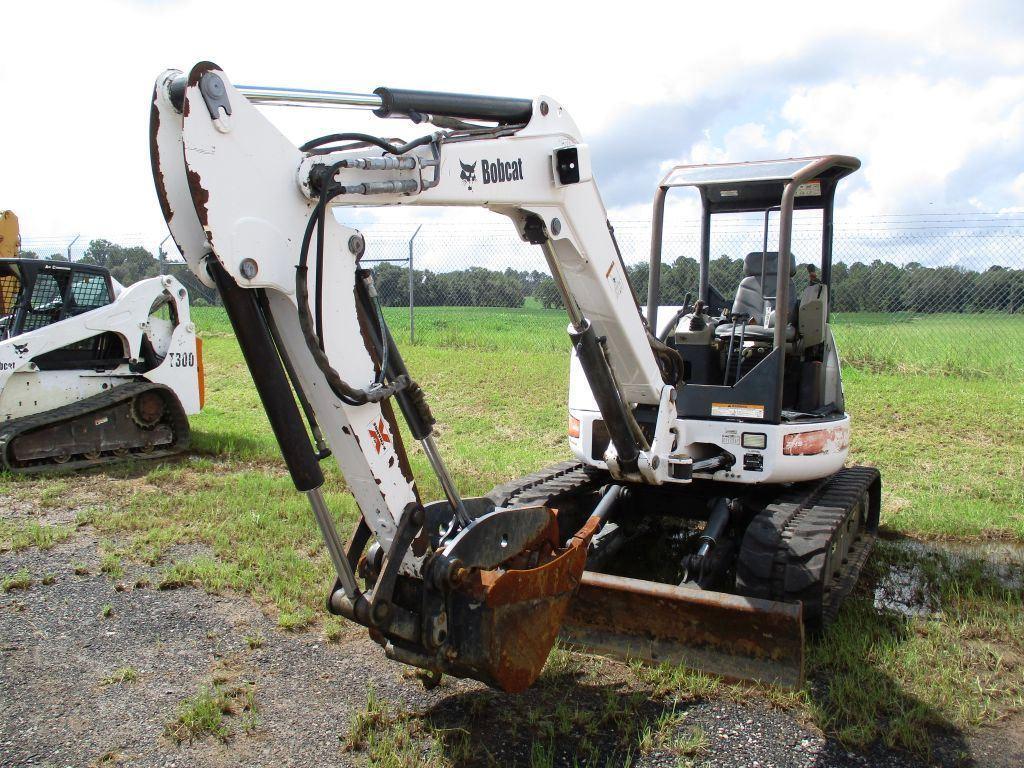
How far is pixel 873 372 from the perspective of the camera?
40.2 feet

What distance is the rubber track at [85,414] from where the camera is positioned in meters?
8.05

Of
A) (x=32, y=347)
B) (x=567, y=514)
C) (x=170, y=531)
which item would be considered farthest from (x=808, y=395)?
(x=32, y=347)

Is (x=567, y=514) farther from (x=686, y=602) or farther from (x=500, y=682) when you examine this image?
(x=500, y=682)

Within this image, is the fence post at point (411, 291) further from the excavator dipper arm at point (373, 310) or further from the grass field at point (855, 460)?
the excavator dipper arm at point (373, 310)

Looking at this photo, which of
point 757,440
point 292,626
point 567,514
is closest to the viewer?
point 292,626

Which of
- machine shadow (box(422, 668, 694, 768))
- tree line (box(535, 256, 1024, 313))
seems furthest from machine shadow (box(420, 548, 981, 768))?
tree line (box(535, 256, 1024, 313))

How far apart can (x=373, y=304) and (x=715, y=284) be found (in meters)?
4.34

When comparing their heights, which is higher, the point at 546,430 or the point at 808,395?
the point at 808,395

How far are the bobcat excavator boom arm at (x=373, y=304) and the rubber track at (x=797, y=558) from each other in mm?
1088

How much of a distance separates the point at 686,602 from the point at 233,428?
7.72m

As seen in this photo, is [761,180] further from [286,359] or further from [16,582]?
[16,582]

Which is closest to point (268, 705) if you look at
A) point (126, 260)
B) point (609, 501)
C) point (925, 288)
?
point (609, 501)

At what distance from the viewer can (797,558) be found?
432 cm

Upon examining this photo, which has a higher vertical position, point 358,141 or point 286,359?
point 358,141
